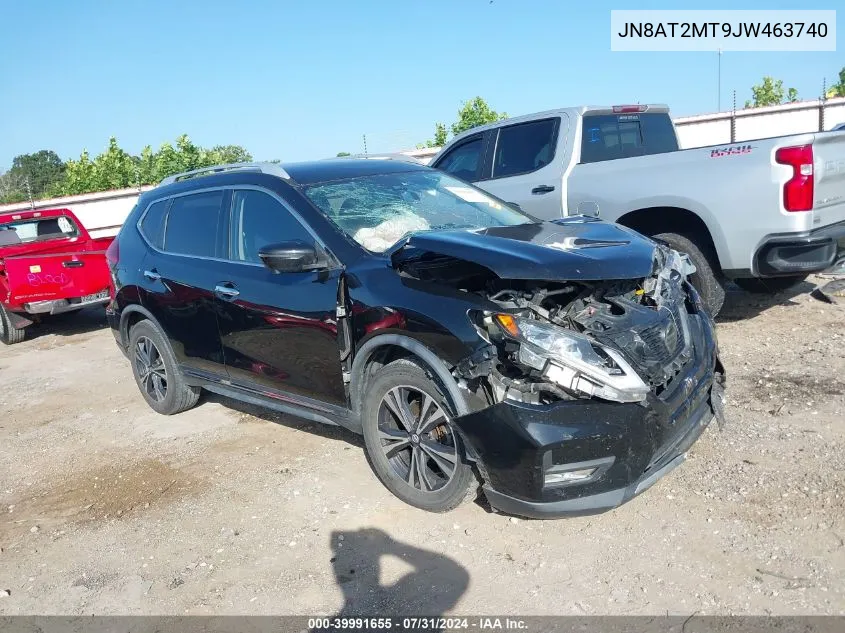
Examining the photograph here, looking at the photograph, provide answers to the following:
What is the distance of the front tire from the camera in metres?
3.40

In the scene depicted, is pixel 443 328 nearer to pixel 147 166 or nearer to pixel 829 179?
pixel 829 179

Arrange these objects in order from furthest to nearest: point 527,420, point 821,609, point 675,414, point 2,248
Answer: point 2,248
point 675,414
point 527,420
point 821,609

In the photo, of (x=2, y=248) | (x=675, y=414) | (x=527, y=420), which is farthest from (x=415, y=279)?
(x=2, y=248)

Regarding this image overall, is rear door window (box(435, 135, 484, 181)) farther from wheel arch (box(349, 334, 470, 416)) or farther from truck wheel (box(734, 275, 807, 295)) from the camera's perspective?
wheel arch (box(349, 334, 470, 416))

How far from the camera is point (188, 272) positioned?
488cm

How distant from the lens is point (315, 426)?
5.05m

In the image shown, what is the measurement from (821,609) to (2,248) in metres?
9.55

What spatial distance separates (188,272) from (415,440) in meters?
2.21

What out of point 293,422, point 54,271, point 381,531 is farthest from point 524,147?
point 54,271

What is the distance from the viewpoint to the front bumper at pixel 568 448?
295 centimetres

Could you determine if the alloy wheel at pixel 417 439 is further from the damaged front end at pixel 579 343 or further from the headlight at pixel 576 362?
A: the headlight at pixel 576 362

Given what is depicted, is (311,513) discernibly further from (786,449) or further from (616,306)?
(786,449)

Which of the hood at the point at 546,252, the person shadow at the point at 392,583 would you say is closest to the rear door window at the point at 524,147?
the hood at the point at 546,252

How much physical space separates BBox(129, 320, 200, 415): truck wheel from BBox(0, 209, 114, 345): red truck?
3.55 m
